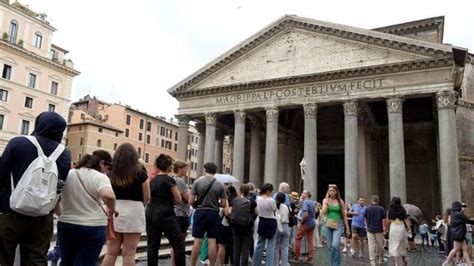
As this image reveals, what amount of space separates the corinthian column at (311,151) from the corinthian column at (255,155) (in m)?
5.15

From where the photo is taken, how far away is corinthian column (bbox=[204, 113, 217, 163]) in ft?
76.2

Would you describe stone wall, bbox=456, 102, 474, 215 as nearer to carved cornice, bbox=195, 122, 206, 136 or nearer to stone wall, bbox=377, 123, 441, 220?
stone wall, bbox=377, 123, 441, 220

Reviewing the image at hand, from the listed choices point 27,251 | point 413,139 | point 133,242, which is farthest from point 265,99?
point 27,251

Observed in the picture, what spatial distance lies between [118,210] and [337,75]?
17590mm

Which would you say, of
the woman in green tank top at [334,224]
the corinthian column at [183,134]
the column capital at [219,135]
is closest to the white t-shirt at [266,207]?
the woman in green tank top at [334,224]

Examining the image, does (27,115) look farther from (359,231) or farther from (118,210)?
(118,210)

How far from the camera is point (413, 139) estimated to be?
26.1 metres

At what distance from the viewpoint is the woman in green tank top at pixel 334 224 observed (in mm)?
6934

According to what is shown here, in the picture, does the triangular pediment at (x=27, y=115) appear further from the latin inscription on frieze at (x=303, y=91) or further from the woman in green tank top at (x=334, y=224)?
the woman in green tank top at (x=334, y=224)

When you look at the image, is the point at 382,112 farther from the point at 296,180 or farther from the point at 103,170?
the point at 103,170

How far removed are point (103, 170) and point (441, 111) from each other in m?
17.6

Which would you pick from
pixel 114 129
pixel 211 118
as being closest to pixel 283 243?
pixel 211 118

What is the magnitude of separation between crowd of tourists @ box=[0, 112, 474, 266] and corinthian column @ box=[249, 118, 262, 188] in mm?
16570

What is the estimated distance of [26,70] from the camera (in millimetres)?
29703
